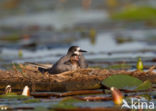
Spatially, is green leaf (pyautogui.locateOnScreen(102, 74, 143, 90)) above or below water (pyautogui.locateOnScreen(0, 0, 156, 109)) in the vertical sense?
below

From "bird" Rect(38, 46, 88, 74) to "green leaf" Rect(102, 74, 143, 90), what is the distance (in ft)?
3.63

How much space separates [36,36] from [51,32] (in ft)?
4.62

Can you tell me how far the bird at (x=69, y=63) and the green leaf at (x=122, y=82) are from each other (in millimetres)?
1107

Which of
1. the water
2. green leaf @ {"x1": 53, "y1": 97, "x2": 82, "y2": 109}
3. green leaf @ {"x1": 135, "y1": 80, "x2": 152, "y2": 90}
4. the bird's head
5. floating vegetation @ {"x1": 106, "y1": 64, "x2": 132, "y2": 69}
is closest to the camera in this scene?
green leaf @ {"x1": 53, "y1": 97, "x2": 82, "y2": 109}

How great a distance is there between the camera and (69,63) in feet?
29.3

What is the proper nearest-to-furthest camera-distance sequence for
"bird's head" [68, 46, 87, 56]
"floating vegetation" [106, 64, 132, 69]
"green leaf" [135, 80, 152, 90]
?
"green leaf" [135, 80, 152, 90] < "bird's head" [68, 46, 87, 56] < "floating vegetation" [106, 64, 132, 69]

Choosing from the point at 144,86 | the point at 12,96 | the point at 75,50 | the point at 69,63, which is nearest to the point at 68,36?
the point at 75,50

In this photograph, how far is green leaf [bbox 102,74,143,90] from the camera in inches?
308

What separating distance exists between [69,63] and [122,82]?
1.45 meters

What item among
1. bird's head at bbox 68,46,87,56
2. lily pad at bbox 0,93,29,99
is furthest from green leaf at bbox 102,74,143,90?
lily pad at bbox 0,93,29,99

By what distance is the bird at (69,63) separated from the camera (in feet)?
28.9

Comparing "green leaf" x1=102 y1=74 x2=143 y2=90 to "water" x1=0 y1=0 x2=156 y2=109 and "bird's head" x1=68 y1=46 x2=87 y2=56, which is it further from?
"bird's head" x1=68 y1=46 x2=87 y2=56

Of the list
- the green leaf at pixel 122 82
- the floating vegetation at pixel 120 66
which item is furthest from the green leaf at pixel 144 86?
the floating vegetation at pixel 120 66

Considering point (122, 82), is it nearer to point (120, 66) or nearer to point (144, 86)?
point (144, 86)
